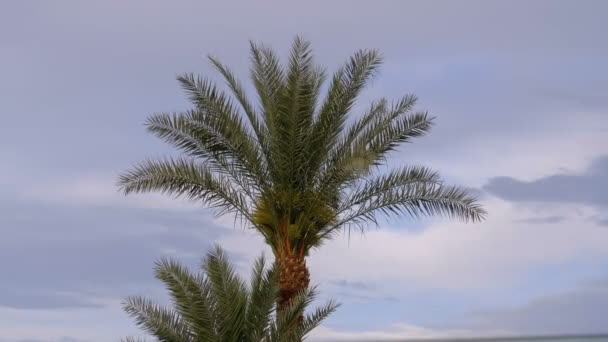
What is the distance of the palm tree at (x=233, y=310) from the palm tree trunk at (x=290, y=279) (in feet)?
3.34

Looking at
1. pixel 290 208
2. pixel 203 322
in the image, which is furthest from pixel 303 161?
pixel 203 322

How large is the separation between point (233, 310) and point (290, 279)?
6.08ft

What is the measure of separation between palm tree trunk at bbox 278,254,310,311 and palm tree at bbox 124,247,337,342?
1.02 m

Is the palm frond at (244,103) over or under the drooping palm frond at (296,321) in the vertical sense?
over

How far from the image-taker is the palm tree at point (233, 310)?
18.8 m

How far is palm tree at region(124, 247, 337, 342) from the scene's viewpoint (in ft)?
61.7

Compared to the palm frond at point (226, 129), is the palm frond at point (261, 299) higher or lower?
lower

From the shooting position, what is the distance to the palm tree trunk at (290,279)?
20344 millimetres

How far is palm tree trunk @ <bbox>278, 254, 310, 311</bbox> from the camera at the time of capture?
2034 cm

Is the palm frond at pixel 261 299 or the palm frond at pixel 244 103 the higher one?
the palm frond at pixel 244 103

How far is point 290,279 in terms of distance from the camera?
2034 centimetres

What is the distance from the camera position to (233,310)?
18.9 metres

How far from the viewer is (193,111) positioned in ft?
70.5

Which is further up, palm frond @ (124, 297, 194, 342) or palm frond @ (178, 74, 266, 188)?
palm frond @ (178, 74, 266, 188)
